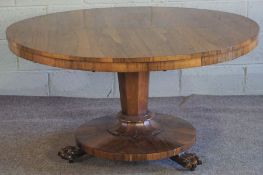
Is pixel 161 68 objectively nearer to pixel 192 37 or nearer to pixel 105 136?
pixel 192 37

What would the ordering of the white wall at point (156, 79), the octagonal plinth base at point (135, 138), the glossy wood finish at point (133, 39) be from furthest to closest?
the white wall at point (156, 79) < the octagonal plinth base at point (135, 138) < the glossy wood finish at point (133, 39)

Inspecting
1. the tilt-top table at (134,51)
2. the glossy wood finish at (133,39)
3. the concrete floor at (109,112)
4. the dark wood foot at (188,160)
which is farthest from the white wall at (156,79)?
the dark wood foot at (188,160)

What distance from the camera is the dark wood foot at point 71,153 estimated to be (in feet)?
5.65

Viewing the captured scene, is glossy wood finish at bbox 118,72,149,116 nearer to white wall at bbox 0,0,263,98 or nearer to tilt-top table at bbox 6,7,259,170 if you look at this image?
tilt-top table at bbox 6,7,259,170

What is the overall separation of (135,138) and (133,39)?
1.54ft

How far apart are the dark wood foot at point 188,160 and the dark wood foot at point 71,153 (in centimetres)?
35

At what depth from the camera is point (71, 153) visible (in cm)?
172

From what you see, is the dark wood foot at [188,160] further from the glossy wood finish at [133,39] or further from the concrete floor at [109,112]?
the glossy wood finish at [133,39]

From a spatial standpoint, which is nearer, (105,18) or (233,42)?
(233,42)

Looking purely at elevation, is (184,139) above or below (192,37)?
below

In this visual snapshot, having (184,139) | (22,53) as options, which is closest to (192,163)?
(184,139)

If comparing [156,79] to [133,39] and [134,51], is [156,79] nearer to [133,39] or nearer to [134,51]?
[133,39]

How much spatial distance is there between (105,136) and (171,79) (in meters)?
0.73

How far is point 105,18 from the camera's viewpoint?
5.75 feet
